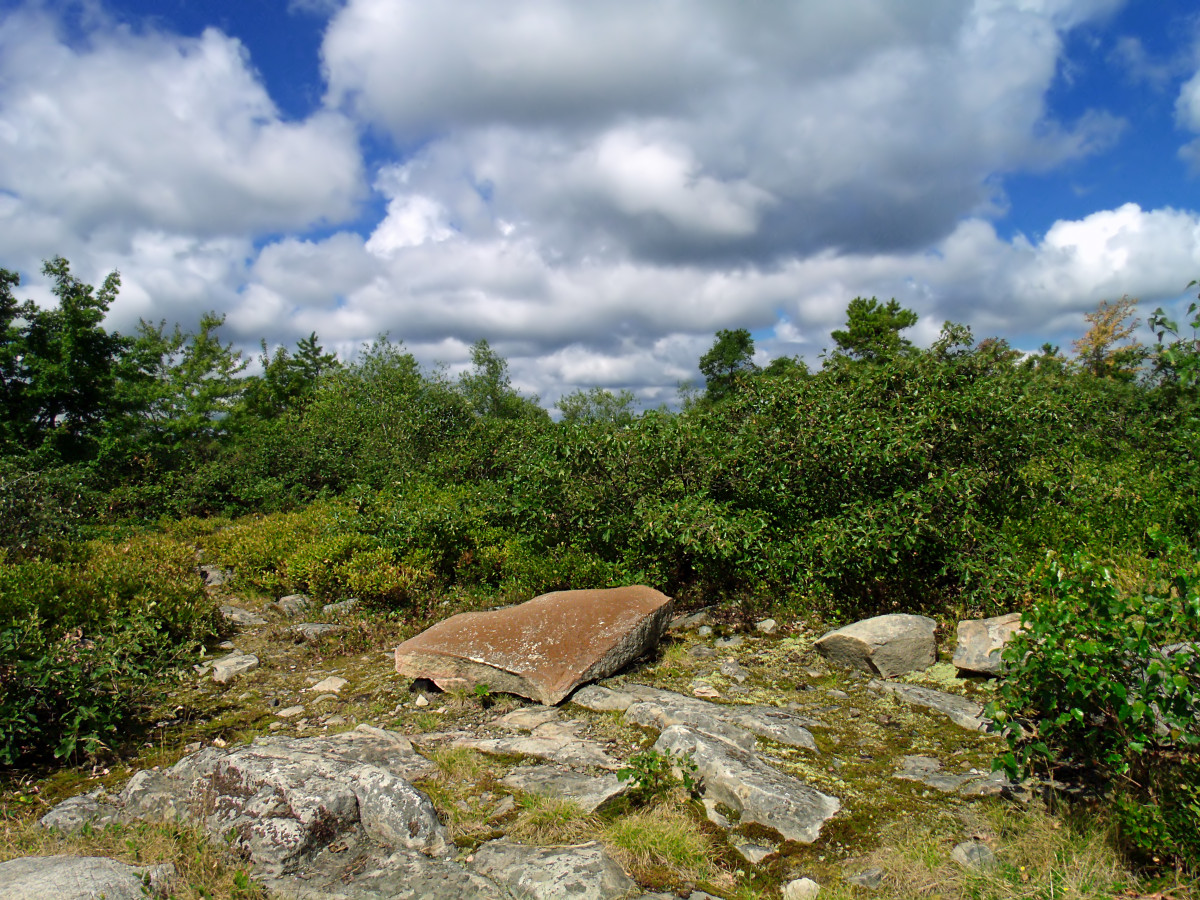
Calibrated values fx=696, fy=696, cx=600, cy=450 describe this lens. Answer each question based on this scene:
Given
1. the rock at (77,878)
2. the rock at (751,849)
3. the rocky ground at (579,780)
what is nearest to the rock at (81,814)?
the rocky ground at (579,780)

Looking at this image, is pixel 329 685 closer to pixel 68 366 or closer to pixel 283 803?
pixel 283 803

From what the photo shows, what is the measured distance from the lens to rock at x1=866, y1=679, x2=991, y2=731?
5547 millimetres

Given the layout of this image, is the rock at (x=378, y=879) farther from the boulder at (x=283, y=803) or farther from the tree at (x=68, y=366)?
the tree at (x=68, y=366)

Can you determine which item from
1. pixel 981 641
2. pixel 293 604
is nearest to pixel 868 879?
pixel 981 641

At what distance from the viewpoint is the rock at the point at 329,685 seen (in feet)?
23.0

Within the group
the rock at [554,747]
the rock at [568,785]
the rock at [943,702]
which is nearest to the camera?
the rock at [568,785]

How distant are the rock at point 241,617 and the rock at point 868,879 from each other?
27.9 ft

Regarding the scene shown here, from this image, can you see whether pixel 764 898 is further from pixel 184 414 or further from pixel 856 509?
pixel 184 414

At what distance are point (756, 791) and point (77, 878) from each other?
11.7ft

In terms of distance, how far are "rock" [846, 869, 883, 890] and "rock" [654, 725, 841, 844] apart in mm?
380

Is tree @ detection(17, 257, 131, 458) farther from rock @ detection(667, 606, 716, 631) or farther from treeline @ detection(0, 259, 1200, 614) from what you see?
rock @ detection(667, 606, 716, 631)

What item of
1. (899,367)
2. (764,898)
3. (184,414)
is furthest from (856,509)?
(184,414)

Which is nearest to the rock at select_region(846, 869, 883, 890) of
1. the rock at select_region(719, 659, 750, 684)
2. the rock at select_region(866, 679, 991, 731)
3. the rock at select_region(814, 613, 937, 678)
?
the rock at select_region(866, 679, 991, 731)

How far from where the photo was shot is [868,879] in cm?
365
